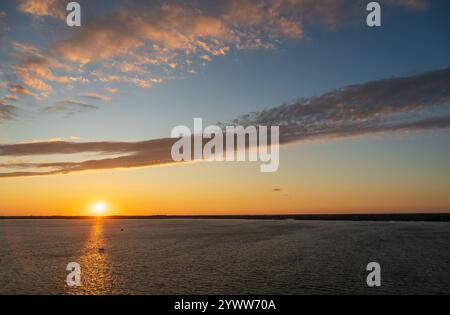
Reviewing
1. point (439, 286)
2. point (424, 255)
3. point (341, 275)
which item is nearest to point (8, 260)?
point (341, 275)

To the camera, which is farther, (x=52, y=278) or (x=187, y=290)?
(x=52, y=278)

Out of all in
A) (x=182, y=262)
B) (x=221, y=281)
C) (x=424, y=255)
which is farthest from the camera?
(x=424, y=255)

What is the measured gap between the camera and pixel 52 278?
143ft

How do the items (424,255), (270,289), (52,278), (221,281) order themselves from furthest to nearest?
(424,255) → (52,278) → (221,281) → (270,289)

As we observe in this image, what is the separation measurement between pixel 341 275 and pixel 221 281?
558 inches
